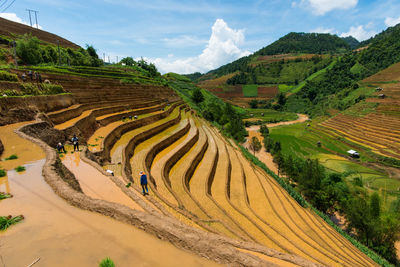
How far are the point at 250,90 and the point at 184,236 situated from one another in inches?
4213

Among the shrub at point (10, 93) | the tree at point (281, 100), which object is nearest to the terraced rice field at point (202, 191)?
the shrub at point (10, 93)

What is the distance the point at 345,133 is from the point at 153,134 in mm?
39306

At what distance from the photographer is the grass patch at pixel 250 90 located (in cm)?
10064

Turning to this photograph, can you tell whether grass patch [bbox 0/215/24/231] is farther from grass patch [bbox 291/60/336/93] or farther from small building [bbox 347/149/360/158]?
grass patch [bbox 291/60/336/93]

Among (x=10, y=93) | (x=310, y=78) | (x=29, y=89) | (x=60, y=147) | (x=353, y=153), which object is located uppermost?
(x=310, y=78)

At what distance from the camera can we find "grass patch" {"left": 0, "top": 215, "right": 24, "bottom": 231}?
14.7ft

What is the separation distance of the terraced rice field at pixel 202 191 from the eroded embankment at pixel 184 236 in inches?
36.6

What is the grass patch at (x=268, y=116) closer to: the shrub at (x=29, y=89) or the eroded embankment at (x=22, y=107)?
the eroded embankment at (x=22, y=107)

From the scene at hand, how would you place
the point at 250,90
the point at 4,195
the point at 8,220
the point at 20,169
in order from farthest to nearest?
1. the point at 250,90
2. the point at 20,169
3. the point at 4,195
4. the point at 8,220

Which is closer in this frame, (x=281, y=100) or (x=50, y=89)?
(x=50, y=89)

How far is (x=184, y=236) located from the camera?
439 cm

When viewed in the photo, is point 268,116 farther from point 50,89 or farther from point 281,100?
point 50,89

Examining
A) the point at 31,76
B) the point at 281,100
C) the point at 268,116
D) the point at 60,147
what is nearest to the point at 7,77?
the point at 31,76

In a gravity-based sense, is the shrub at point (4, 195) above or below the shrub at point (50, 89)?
below
